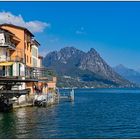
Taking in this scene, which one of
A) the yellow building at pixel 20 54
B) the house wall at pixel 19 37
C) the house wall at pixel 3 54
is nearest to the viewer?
the yellow building at pixel 20 54

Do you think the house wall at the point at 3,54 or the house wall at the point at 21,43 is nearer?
the house wall at the point at 3,54

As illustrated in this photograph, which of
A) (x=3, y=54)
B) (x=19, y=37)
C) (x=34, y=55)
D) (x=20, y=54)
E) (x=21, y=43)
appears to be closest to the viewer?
(x=3, y=54)

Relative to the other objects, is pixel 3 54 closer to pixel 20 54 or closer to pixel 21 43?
pixel 20 54

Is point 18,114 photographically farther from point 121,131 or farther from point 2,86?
point 121,131

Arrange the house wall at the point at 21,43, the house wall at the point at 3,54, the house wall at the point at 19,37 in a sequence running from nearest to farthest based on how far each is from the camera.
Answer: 1. the house wall at the point at 3,54
2. the house wall at the point at 21,43
3. the house wall at the point at 19,37

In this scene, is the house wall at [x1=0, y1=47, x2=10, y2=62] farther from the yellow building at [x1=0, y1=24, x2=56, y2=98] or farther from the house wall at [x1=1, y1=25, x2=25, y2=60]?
the house wall at [x1=1, y1=25, x2=25, y2=60]

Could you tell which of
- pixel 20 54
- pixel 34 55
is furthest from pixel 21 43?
pixel 34 55

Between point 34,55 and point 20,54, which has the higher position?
point 34,55

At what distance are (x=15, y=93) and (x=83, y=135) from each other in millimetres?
24574

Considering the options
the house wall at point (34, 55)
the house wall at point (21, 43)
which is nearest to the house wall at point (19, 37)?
the house wall at point (21, 43)

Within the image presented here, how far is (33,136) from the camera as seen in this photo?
42656 mm

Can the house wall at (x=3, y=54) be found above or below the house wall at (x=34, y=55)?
below

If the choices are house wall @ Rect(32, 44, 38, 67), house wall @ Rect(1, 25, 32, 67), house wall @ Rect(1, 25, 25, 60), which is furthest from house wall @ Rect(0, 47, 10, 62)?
house wall @ Rect(32, 44, 38, 67)

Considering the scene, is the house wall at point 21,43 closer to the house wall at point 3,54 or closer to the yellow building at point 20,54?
the yellow building at point 20,54
